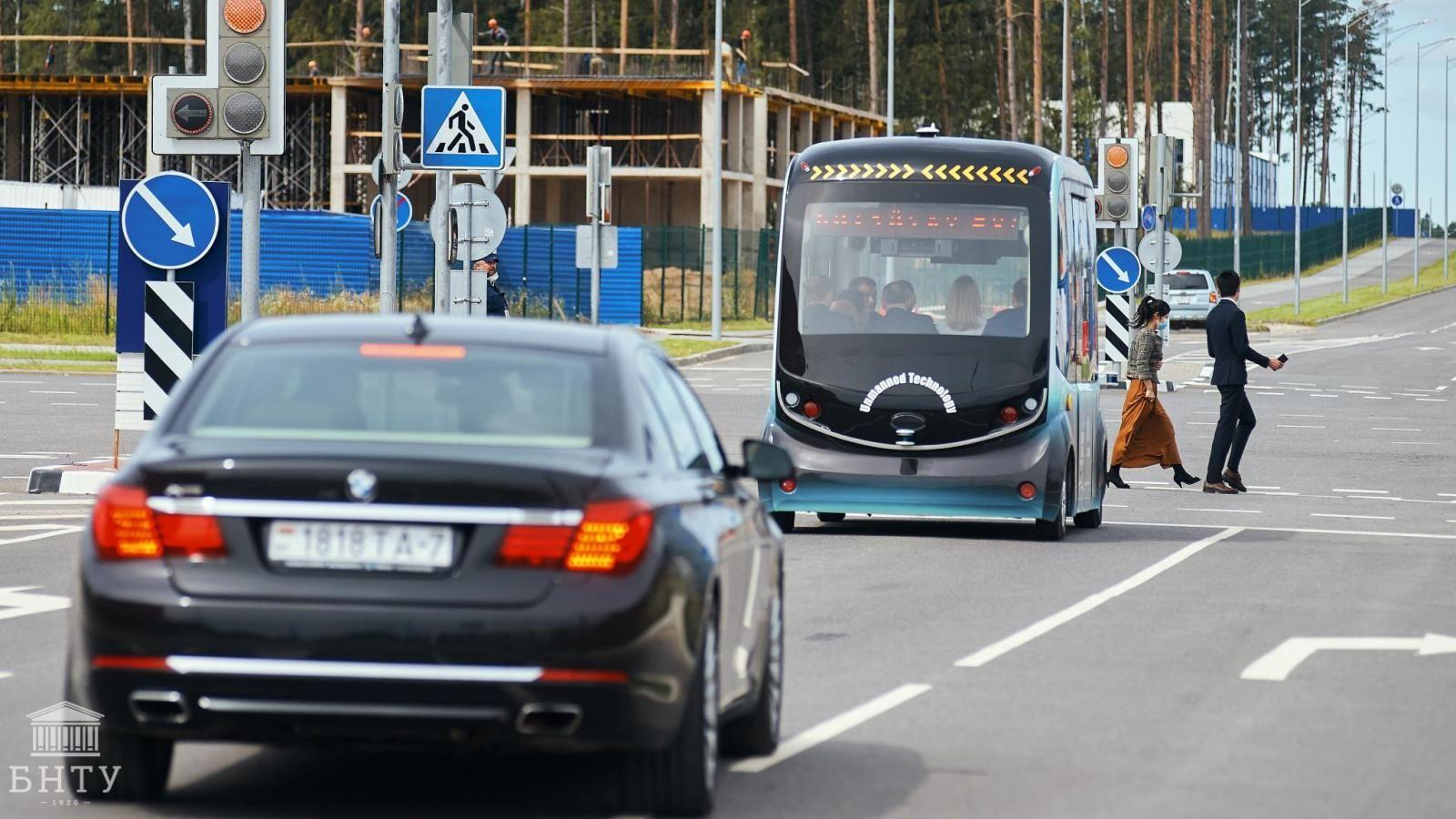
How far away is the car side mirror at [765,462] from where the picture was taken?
8219 mm

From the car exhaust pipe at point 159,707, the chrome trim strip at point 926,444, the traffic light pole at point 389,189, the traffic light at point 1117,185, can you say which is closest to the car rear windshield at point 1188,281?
the traffic light at point 1117,185

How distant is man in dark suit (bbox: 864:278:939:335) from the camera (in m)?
18.2

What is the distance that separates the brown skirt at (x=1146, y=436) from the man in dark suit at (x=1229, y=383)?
1.56 ft

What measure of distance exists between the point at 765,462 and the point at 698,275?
184ft

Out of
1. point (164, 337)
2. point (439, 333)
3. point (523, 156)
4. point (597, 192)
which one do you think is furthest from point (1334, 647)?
point (523, 156)

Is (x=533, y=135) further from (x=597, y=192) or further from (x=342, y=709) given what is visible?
(x=342, y=709)

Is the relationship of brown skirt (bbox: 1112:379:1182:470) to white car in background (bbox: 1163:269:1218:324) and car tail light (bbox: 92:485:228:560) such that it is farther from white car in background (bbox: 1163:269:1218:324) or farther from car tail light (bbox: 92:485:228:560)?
white car in background (bbox: 1163:269:1218:324)

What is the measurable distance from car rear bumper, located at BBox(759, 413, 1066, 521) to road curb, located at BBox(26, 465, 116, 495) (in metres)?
5.79

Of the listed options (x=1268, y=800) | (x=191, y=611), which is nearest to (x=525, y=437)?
(x=191, y=611)

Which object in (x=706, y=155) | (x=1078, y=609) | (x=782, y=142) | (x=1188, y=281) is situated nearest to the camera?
(x=1078, y=609)

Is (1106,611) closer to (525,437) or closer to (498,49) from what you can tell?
(525,437)

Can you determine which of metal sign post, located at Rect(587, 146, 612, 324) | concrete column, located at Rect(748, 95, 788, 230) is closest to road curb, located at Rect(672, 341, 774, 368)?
metal sign post, located at Rect(587, 146, 612, 324)

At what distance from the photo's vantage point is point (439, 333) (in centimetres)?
759

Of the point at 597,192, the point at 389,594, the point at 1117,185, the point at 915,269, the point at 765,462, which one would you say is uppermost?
the point at 1117,185
